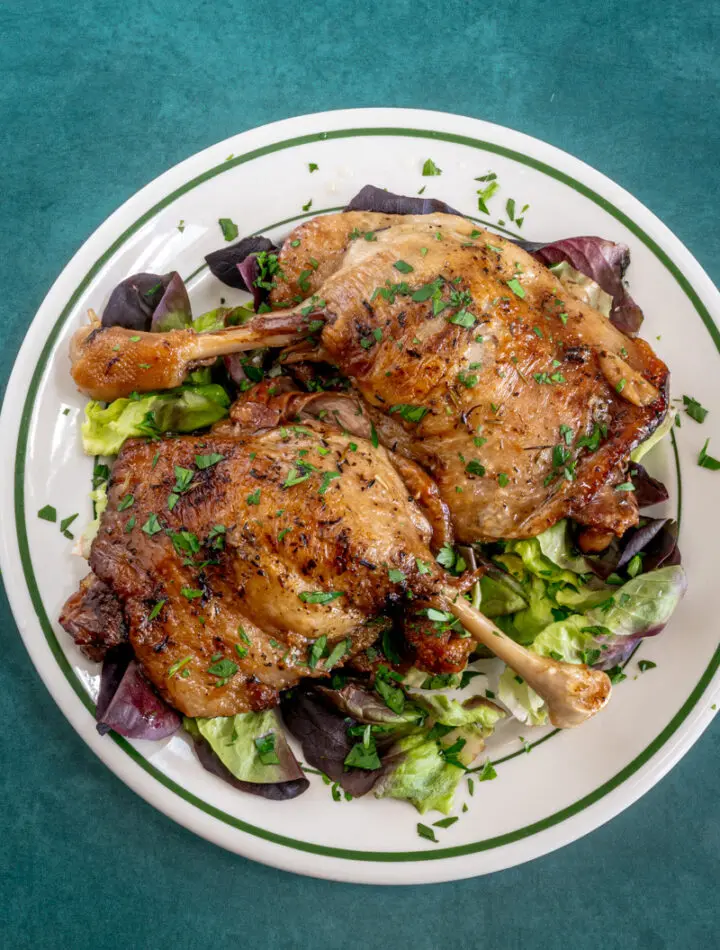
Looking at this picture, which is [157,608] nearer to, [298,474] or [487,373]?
[298,474]

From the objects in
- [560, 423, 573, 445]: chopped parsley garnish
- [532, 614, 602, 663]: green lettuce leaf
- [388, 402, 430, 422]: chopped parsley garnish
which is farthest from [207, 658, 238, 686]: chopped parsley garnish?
[560, 423, 573, 445]: chopped parsley garnish

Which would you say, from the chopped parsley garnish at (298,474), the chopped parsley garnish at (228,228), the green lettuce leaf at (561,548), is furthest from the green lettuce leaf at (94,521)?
the green lettuce leaf at (561,548)

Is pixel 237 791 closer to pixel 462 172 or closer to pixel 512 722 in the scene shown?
pixel 512 722

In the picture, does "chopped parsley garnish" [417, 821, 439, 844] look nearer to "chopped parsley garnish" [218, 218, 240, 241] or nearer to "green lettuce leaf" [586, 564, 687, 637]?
"green lettuce leaf" [586, 564, 687, 637]

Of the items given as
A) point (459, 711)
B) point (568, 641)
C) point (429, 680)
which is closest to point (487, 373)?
point (568, 641)

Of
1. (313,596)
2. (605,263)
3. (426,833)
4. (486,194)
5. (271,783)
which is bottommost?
(426,833)

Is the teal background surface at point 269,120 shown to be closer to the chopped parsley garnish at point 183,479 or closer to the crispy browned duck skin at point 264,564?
the crispy browned duck skin at point 264,564
